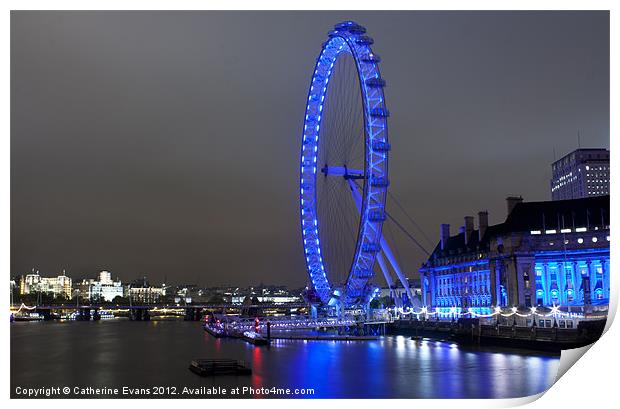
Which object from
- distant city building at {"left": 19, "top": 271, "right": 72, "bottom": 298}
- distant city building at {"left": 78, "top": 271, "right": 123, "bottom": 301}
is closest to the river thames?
distant city building at {"left": 19, "top": 271, "right": 72, "bottom": 298}

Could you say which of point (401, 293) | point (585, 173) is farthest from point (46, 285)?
point (585, 173)

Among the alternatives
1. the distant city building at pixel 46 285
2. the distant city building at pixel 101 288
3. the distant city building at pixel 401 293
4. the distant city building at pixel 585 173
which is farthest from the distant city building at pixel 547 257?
the distant city building at pixel 101 288

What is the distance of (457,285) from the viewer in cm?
5459

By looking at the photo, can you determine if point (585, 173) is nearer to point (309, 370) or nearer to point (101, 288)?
point (309, 370)

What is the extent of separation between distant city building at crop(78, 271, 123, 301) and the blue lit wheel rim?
77.6 metres

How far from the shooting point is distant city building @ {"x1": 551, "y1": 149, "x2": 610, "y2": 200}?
6438 cm

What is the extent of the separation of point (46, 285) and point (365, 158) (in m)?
84.0

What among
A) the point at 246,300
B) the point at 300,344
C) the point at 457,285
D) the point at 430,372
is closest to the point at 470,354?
the point at 430,372

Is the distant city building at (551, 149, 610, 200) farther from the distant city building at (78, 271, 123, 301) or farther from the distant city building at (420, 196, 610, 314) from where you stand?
the distant city building at (78, 271, 123, 301)

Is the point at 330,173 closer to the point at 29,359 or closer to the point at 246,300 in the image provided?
the point at 29,359

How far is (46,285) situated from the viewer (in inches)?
4409

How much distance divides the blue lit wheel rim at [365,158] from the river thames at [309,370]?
5350 millimetres

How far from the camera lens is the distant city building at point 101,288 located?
403 ft
